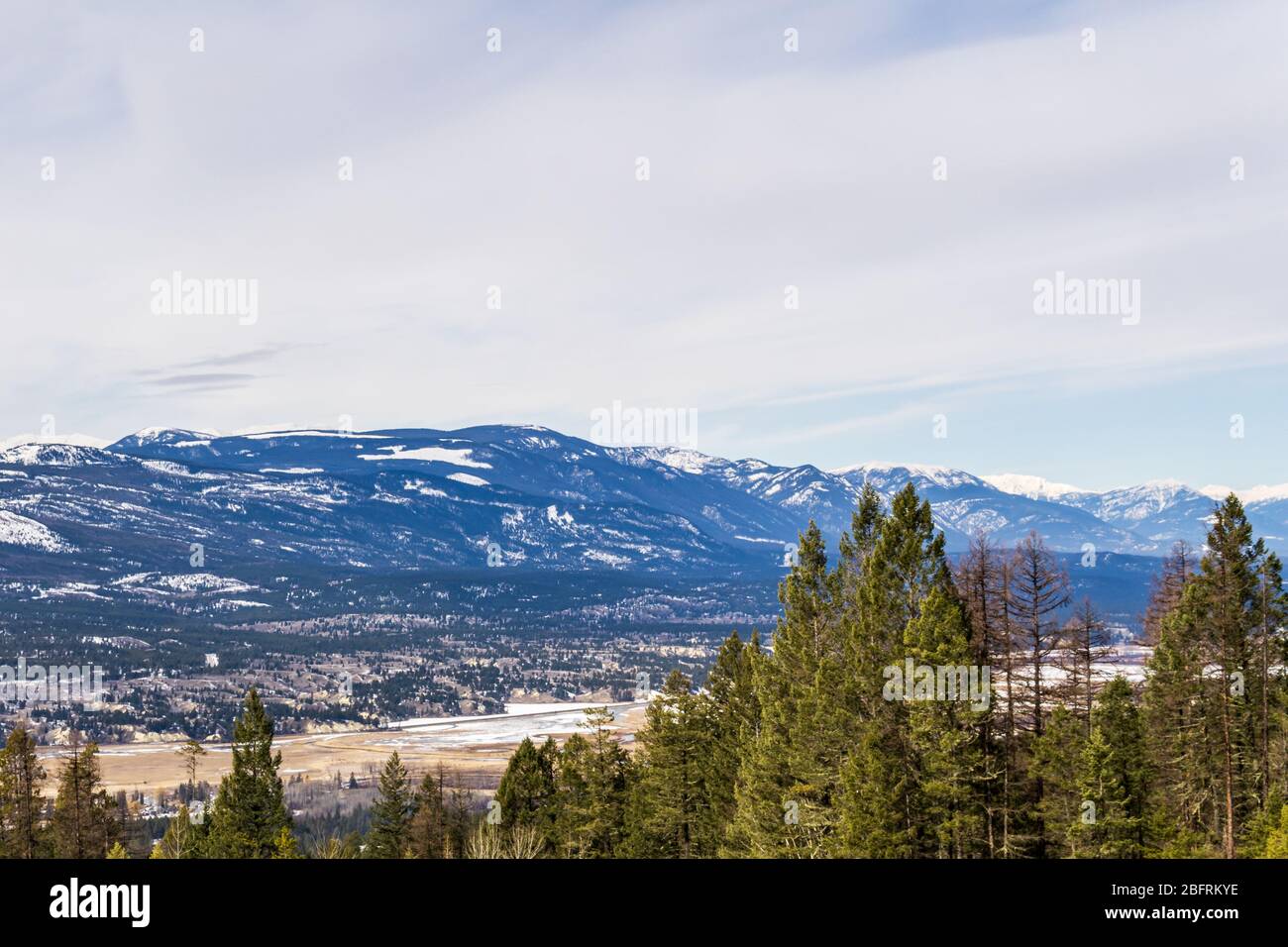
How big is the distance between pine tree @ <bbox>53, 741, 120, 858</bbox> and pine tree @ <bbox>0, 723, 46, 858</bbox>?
5.37ft

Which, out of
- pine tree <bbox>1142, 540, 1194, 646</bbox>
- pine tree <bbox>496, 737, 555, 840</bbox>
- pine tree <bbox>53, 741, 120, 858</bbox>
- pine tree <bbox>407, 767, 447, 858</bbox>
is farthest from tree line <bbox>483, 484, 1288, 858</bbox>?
pine tree <bbox>53, 741, 120, 858</bbox>

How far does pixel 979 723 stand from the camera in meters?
44.2

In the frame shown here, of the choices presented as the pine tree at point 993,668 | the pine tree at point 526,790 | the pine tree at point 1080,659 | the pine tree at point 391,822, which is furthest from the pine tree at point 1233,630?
the pine tree at point 391,822

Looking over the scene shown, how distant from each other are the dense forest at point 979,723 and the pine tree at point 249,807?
9979 millimetres

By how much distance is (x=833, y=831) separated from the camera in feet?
165

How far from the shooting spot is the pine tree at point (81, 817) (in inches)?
2803

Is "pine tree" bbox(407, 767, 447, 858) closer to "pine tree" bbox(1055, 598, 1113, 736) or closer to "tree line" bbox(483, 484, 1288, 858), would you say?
"tree line" bbox(483, 484, 1288, 858)

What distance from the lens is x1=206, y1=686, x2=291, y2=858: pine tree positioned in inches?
2977

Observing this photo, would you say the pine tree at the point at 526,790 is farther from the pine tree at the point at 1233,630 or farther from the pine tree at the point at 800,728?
the pine tree at the point at 1233,630

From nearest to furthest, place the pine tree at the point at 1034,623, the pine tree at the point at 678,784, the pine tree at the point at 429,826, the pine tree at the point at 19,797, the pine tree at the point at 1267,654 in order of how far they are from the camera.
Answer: the pine tree at the point at 1034,623 → the pine tree at the point at 1267,654 → the pine tree at the point at 678,784 → the pine tree at the point at 19,797 → the pine tree at the point at 429,826

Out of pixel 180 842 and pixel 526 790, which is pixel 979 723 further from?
pixel 180 842
